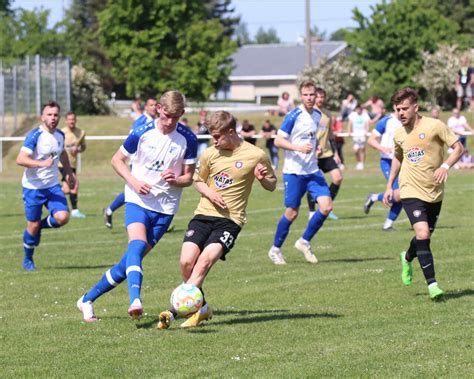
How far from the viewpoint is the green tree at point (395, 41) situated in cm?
6469

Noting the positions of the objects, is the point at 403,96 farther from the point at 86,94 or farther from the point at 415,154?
the point at 86,94

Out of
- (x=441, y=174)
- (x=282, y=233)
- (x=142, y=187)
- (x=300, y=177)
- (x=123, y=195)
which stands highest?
(x=142, y=187)

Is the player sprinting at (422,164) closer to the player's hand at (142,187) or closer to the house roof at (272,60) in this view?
the player's hand at (142,187)

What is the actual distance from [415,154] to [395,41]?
2153 inches

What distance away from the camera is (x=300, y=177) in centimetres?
1508

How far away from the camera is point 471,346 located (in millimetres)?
8508

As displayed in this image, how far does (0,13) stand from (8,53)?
2.71 m

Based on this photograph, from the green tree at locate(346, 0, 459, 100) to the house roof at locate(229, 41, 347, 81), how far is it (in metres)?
52.1

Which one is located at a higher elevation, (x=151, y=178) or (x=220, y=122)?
(x=220, y=122)

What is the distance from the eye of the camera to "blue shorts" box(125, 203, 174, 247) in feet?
32.5

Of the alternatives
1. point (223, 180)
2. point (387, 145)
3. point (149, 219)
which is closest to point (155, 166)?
point (149, 219)

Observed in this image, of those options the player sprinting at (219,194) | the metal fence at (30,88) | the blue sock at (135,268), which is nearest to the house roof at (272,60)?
the metal fence at (30,88)

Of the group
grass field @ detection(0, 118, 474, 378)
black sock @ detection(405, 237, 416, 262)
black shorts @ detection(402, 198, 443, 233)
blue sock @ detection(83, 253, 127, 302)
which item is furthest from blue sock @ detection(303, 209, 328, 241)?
blue sock @ detection(83, 253, 127, 302)

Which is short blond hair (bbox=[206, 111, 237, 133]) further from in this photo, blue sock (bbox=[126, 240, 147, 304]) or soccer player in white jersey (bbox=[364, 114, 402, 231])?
soccer player in white jersey (bbox=[364, 114, 402, 231])
